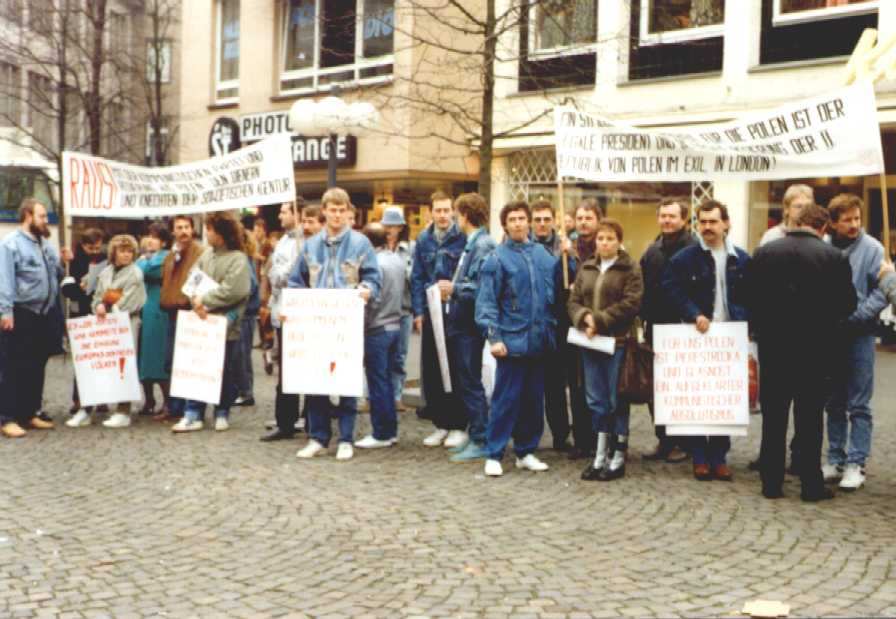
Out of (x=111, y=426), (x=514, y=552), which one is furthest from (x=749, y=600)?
(x=111, y=426)

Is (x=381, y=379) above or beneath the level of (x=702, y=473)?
above

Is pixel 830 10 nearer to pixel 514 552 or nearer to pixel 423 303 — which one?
pixel 423 303

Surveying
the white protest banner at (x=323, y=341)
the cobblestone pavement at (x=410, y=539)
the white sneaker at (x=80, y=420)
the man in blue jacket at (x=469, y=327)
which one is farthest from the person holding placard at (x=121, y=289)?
the man in blue jacket at (x=469, y=327)

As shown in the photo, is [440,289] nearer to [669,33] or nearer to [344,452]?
[344,452]

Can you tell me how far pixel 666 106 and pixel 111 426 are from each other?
11.6 metres

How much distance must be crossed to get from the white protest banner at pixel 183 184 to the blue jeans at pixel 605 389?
336 centimetres

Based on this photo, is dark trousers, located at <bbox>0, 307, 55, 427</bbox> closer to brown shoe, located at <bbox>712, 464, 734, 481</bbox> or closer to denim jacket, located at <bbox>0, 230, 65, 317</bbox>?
denim jacket, located at <bbox>0, 230, 65, 317</bbox>

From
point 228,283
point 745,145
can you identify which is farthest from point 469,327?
point 745,145

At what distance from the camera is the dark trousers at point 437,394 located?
371 inches

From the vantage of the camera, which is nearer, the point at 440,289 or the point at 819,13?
the point at 440,289

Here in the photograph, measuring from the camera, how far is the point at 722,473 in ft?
26.1

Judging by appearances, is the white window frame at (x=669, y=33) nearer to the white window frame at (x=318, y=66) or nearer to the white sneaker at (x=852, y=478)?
the white window frame at (x=318, y=66)

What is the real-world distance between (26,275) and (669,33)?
12.4 metres

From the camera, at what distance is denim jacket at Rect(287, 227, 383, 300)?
881cm
